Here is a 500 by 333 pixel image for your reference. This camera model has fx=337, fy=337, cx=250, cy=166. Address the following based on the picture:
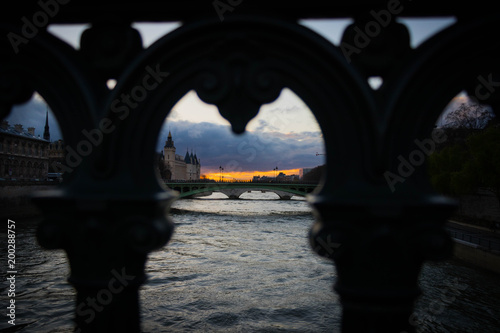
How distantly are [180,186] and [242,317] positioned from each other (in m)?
35.2

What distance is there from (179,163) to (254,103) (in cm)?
12809

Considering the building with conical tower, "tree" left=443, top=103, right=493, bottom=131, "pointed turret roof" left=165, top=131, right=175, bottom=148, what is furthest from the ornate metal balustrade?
"pointed turret roof" left=165, top=131, right=175, bottom=148

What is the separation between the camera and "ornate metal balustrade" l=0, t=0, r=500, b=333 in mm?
1438

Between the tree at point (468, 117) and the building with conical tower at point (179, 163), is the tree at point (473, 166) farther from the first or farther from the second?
the building with conical tower at point (179, 163)

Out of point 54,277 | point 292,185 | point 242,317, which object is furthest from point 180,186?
point 242,317

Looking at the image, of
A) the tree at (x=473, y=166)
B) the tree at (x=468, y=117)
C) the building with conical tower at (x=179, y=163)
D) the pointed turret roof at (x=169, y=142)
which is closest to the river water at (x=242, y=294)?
the tree at (x=473, y=166)

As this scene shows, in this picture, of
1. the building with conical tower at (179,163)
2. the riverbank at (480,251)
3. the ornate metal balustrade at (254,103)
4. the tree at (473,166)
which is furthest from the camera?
the building with conical tower at (179,163)

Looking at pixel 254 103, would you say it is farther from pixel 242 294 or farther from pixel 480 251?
pixel 480 251

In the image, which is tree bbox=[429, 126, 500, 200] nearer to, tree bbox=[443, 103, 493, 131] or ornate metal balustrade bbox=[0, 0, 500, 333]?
tree bbox=[443, 103, 493, 131]

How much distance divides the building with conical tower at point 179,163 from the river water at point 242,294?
7697 cm

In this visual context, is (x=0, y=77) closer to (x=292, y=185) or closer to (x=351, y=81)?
(x=351, y=81)

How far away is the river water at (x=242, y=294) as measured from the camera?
988cm

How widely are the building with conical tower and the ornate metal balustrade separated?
91.7 meters

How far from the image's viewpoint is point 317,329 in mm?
9547
